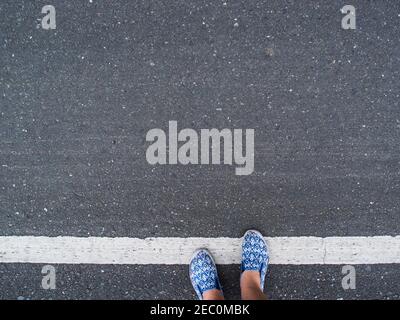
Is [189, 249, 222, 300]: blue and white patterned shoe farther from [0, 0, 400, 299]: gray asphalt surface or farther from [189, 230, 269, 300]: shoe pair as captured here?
[0, 0, 400, 299]: gray asphalt surface

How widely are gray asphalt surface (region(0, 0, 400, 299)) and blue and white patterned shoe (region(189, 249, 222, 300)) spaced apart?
0.53ft

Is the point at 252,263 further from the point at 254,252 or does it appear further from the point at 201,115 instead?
the point at 201,115

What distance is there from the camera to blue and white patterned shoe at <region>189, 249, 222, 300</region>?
2590 mm

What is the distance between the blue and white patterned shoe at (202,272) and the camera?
2.59 meters

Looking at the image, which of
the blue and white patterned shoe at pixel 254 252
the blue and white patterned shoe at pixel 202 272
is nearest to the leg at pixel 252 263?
the blue and white patterned shoe at pixel 254 252

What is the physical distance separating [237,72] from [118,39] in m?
0.98

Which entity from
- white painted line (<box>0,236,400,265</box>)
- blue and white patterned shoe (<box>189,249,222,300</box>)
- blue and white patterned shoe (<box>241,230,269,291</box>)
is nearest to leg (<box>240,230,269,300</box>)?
blue and white patterned shoe (<box>241,230,269,291</box>)

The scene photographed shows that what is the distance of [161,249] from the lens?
2.68 m

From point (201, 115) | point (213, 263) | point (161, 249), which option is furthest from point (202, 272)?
point (201, 115)

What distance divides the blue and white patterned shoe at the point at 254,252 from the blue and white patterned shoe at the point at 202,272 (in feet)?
0.83

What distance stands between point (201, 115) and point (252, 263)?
1238 millimetres
